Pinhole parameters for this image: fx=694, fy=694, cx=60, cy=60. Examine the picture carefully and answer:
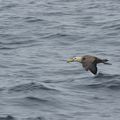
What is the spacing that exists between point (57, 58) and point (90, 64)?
5777mm

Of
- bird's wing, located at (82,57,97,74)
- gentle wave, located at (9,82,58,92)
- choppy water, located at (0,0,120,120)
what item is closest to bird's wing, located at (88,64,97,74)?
bird's wing, located at (82,57,97,74)

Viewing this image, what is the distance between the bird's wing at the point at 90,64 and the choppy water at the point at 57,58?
3.58 feet

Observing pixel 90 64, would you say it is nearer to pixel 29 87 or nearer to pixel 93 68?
pixel 93 68

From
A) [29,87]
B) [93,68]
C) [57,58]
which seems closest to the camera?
[93,68]

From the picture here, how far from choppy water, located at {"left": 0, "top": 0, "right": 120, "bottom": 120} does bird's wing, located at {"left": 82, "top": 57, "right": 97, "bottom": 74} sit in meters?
1.09

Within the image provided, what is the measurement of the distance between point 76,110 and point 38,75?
367 cm

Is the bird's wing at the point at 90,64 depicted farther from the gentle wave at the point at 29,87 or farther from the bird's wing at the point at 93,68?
the gentle wave at the point at 29,87

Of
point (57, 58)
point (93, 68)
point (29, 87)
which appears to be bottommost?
point (57, 58)

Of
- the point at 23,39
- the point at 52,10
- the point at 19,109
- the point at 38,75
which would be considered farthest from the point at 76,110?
the point at 52,10

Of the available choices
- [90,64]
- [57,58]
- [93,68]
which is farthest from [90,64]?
[57,58]

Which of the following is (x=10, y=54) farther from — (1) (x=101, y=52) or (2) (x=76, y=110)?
(2) (x=76, y=110)

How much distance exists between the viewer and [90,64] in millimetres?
16422

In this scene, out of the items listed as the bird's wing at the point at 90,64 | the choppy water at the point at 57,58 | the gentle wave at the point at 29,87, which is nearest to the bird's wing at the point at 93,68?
the bird's wing at the point at 90,64

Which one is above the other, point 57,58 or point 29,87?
point 29,87
